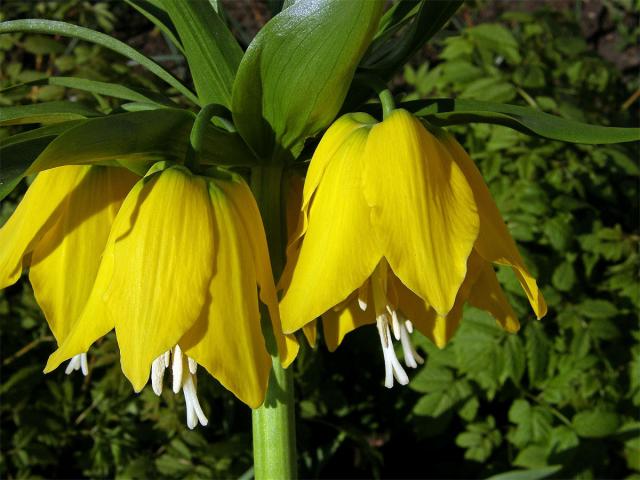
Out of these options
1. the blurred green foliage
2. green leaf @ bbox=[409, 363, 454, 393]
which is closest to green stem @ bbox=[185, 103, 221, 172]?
the blurred green foliage

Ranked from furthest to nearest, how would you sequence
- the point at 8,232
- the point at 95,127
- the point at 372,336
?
the point at 372,336 → the point at 8,232 → the point at 95,127

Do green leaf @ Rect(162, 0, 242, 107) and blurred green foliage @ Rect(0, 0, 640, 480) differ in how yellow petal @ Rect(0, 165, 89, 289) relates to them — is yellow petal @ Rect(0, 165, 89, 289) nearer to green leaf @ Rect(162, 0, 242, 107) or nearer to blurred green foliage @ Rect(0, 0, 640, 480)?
green leaf @ Rect(162, 0, 242, 107)

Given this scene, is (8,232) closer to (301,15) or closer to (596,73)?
(301,15)

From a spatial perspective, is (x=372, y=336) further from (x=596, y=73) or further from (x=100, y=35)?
(x=100, y=35)

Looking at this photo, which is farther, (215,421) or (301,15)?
(215,421)


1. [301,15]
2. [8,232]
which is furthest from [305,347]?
[301,15]

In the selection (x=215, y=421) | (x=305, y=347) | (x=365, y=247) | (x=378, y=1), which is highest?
(x=378, y=1)

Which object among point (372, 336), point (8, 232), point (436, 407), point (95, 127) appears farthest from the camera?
point (372, 336)

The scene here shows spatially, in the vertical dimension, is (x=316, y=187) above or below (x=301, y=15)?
below
